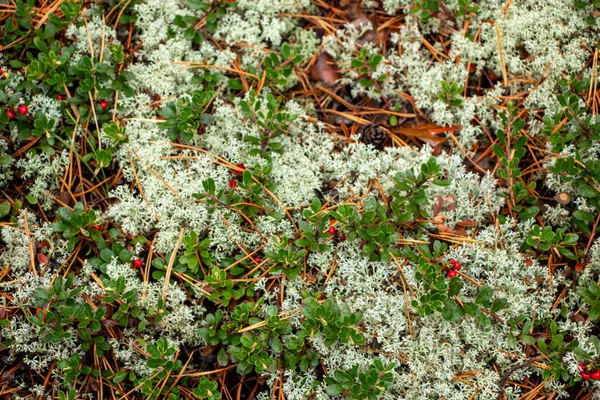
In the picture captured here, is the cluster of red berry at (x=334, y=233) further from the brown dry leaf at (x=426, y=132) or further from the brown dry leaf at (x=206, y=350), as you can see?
the brown dry leaf at (x=206, y=350)

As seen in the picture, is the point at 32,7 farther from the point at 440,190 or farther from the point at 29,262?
the point at 440,190

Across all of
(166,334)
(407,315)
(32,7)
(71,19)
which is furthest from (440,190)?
(32,7)

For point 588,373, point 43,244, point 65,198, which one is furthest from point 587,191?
point 43,244

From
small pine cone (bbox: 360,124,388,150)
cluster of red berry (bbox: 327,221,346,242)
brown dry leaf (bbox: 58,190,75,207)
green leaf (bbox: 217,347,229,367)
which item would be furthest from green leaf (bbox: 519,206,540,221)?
brown dry leaf (bbox: 58,190,75,207)

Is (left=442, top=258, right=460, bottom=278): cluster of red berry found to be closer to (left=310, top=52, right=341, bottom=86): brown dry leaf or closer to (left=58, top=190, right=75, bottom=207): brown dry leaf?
(left=310, top=52, right=341, bottom=86): brown dry leaf

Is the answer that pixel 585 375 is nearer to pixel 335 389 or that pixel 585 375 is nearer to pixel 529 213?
pixel 529 213

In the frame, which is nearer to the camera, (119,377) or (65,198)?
(119,377)

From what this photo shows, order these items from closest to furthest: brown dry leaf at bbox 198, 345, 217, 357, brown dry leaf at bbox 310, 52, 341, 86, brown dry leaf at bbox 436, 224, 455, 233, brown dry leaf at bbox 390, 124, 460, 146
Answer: brown dry leaf at bbox 198, 345, 217, 357
brown dry leaf at bbox 436, 224, 455, 233
brown dry leaf at bbox 390, 124, 460, 146
brown dry leaf at bbox 310, 52, 341, 86
